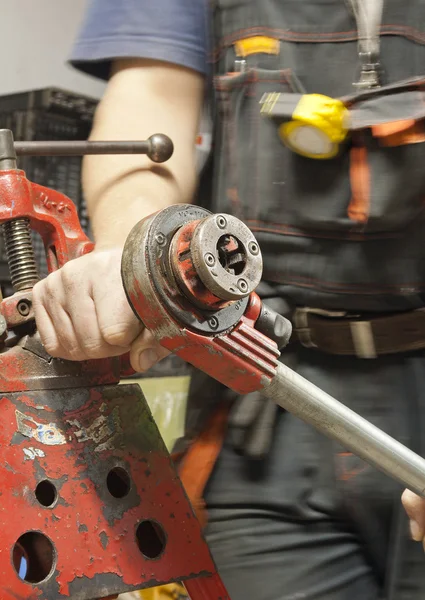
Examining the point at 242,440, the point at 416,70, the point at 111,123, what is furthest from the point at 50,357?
the point at 416,70

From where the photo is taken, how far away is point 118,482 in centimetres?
→ 79

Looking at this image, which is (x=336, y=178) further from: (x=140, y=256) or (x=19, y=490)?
(x=19, y=490)

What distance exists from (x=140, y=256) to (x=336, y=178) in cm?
35

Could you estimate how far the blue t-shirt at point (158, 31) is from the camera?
103 centimetres

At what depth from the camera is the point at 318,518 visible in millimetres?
936

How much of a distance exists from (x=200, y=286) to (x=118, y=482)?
27cm

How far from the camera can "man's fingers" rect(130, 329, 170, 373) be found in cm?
70

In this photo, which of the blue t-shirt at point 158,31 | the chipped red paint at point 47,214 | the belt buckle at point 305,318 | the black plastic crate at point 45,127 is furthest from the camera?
the black plastic crate at point 45,127

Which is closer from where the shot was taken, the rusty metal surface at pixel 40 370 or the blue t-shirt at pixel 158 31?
the rusty metal surface at pixel 40 370

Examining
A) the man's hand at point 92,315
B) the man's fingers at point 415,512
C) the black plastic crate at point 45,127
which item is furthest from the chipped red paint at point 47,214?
the black plastic crate at point 45,127

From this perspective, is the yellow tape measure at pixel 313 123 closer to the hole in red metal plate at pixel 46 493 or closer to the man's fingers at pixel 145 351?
the man's fingers at pixel 145 351

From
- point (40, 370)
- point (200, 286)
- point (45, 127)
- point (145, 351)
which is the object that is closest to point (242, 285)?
point (200, 286)

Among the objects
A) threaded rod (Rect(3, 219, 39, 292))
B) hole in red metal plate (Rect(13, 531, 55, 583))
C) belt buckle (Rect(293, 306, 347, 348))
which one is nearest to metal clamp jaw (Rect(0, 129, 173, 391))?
threaded rod (Rect(3, 219, 39, 292))

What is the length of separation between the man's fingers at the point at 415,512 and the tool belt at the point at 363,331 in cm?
17
